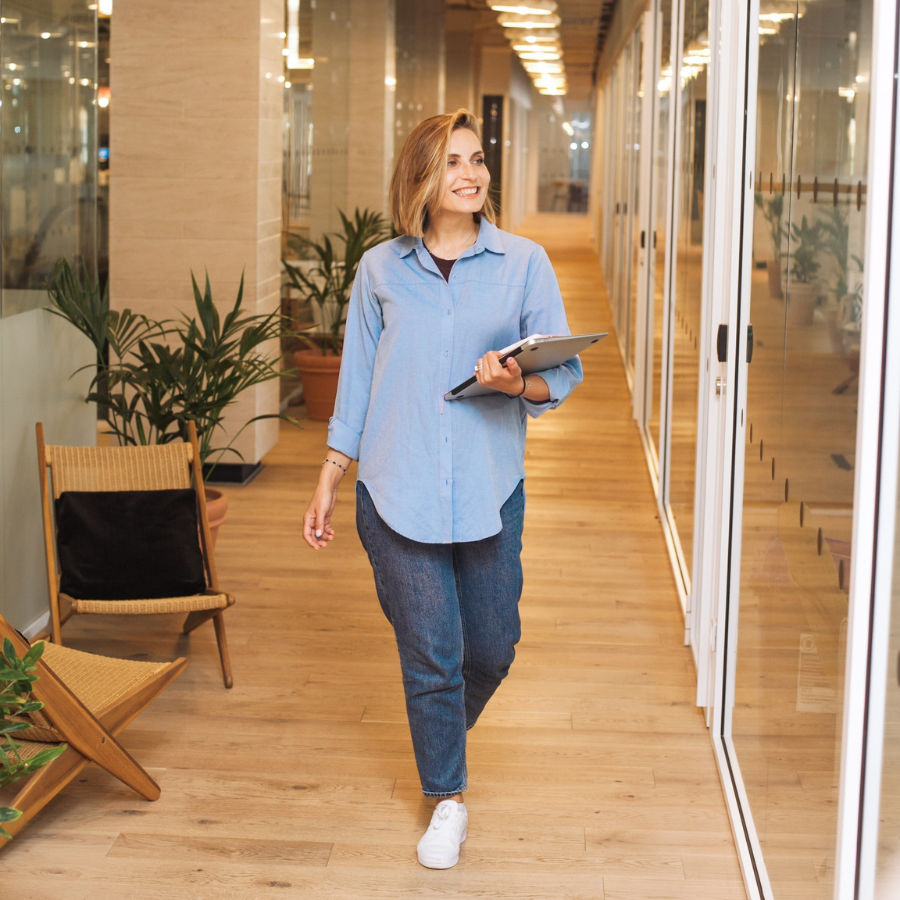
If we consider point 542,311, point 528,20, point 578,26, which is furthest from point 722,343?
point 578,26

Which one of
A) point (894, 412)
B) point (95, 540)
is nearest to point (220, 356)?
point (95, 540)

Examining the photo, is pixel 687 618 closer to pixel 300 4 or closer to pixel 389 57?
pixel 300 4

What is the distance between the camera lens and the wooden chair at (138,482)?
11.1 feet

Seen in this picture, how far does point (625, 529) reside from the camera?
17.2 feet

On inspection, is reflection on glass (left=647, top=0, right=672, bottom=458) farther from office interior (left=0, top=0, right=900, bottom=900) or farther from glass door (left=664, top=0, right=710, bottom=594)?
glass door (left=664, top=0, right=710, bottom=594)

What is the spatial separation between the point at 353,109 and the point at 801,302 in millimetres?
7802

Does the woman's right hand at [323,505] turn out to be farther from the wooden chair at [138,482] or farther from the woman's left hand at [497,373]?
the wooden chair at [138,482]

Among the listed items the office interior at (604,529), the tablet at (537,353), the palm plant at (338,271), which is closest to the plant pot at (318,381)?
the palm plant at (338,271)

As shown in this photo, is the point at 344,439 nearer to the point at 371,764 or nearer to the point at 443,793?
the point at 443,793

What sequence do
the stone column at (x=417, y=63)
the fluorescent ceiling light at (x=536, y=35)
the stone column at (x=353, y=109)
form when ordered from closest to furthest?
the stone column at (x=353, y=109), the stone column at (x=417, y=63), the fluorescent ceiling light at (x=536, y=35)

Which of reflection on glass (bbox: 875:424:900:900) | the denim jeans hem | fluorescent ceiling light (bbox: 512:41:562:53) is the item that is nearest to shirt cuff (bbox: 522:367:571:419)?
the denim jeans hem

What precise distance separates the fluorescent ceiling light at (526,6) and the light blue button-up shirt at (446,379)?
25.4 feet

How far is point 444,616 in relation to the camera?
97.1 inches

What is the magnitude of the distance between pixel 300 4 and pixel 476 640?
6771 mm
